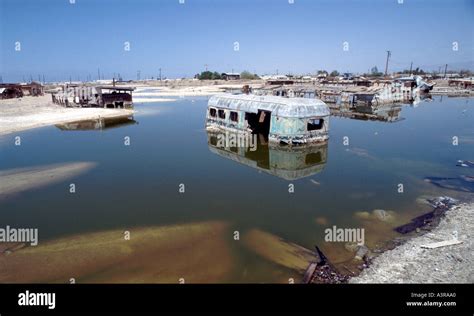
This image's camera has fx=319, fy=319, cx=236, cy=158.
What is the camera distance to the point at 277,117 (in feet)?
79.8

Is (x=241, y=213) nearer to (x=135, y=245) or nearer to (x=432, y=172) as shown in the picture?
(x=135, y=245)

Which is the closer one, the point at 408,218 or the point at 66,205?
the point at 408,218

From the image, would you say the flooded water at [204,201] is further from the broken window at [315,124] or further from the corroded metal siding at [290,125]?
the broken window at [315,124]

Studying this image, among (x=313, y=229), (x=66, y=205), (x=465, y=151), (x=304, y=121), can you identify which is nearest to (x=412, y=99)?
(x=465, y=151)

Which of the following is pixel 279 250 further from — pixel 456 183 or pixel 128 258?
pixel 456 183

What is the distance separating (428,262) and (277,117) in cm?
1618

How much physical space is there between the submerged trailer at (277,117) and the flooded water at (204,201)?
4.37 ft

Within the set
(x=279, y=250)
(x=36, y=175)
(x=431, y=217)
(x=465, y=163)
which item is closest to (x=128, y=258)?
(x=279, y=250)

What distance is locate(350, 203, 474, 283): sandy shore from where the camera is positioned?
8.90 metres

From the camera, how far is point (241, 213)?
13.9m

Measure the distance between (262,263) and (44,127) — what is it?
31.8 m

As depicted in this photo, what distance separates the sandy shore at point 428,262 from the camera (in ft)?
29.2
